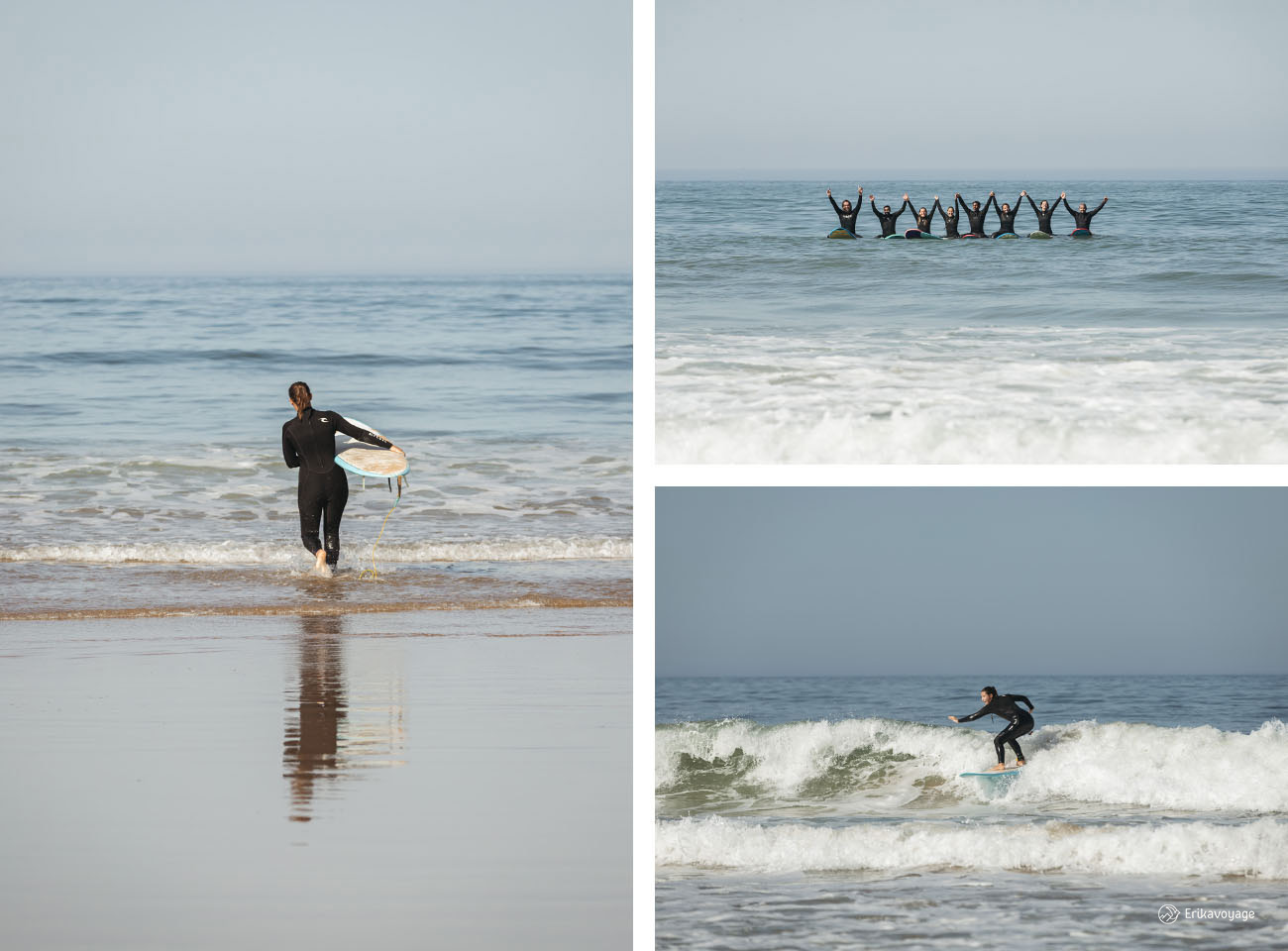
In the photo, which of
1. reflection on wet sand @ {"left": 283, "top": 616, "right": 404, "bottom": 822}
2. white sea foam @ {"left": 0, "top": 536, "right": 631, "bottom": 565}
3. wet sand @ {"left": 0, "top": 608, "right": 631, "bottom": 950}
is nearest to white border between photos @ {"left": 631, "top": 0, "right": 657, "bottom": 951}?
wet sand @ {"left": 0, "top": 608, "right": 631, "bottom": 950}

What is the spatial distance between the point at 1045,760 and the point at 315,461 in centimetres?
404

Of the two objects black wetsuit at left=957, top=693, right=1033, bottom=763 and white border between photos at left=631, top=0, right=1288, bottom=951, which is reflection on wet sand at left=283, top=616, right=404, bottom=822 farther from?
black wetsuit at left=957, top=693, right=1033, bottom=763

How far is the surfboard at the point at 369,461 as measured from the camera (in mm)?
7180

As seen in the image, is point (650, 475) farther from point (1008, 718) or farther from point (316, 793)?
point (1008, 718)

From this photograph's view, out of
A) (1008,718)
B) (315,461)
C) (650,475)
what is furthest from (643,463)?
(315,461)

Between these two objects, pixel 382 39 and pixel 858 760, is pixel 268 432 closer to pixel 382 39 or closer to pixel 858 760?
pixel 858 760

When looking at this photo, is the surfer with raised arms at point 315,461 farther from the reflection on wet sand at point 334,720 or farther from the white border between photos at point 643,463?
the white border between photos at point 643,463

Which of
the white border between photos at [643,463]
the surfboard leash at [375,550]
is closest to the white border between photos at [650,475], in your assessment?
the white border between photos at [643,463]

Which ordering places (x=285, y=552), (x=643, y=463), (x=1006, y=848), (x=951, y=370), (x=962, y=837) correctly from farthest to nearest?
(x=285, y=552)
(x=962, y=837)
(x=1006, y=848)
(x=951, y=370)
(x=643, y=463)

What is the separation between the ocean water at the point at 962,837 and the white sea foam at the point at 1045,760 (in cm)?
1

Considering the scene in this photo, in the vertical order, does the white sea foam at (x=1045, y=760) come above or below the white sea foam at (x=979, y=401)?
below

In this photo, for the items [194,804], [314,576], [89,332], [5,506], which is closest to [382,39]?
[89,332]

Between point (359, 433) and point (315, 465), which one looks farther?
point (315, 465)

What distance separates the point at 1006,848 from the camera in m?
4.62
